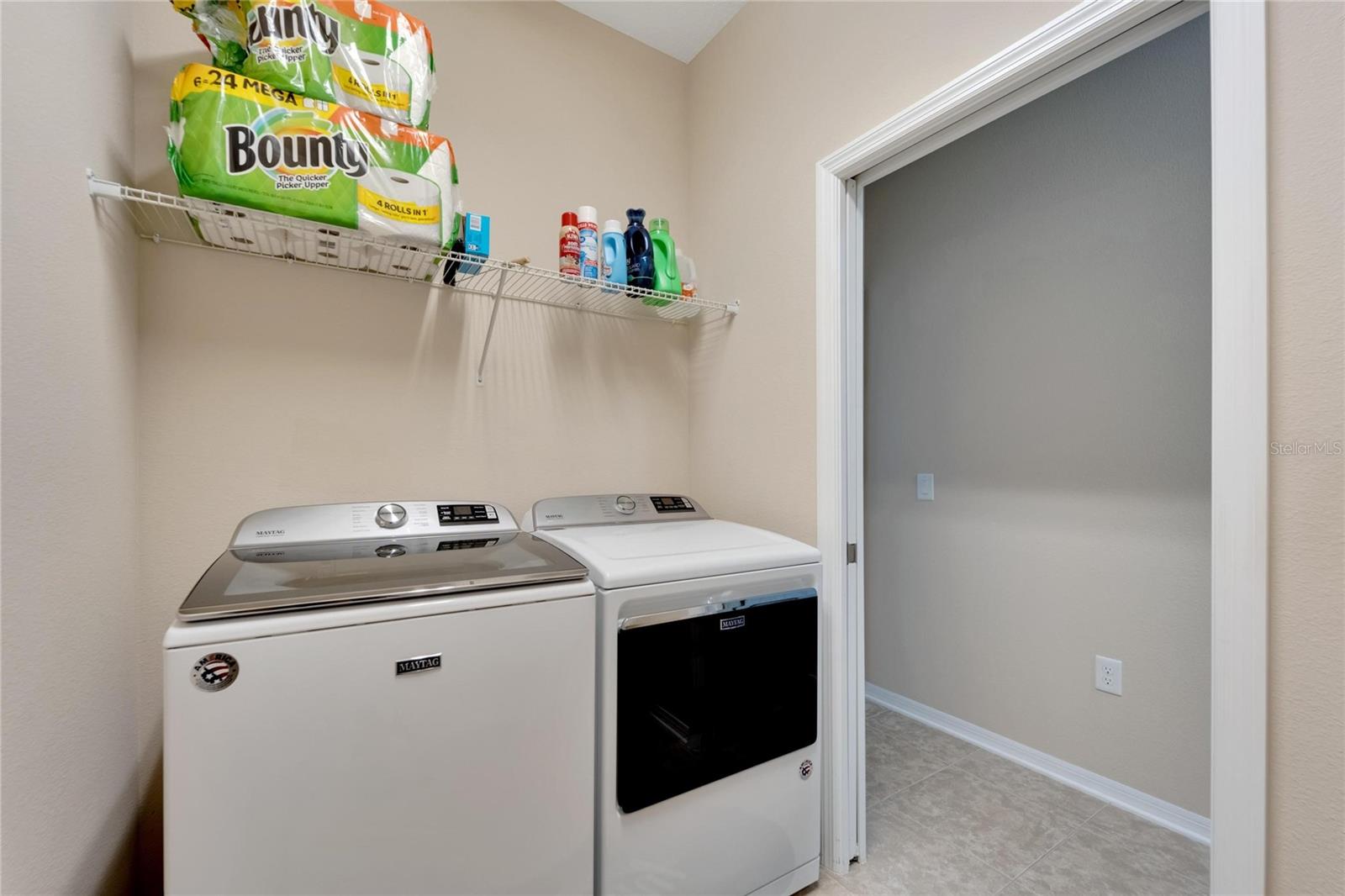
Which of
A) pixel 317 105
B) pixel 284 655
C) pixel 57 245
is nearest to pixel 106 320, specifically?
pixel 57 245

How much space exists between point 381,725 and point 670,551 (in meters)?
0.70

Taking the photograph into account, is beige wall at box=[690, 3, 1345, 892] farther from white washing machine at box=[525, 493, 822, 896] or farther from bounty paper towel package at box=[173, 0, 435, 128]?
bounty paper towel package at box=[173, 0, 435, 128]

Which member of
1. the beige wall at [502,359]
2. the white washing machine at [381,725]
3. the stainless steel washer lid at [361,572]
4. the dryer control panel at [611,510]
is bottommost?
the white washing machine at [381,725]

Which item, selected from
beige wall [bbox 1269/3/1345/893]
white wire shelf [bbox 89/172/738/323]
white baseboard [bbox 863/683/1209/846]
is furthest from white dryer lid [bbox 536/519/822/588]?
white baseboard [bbox 863/683/1209/846]

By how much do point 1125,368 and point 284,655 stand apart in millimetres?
2580

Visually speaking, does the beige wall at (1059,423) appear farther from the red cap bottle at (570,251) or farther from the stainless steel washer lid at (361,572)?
the stainless steel washer lid at (361,572)

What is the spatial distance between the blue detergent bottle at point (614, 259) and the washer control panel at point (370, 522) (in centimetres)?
78

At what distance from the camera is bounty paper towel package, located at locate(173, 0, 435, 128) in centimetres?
123

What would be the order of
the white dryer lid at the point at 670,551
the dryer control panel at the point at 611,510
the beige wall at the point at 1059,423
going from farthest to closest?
the beige wall at the point at 1059,423 < the dryer control panel at the point at 611,510 < the white dryer lid at the point at 670,551

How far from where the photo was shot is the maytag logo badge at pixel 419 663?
1.01m

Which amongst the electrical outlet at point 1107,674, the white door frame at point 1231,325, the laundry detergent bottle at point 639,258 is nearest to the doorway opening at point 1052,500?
the electrical outlet at point 1107,674

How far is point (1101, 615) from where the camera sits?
208 centimetres

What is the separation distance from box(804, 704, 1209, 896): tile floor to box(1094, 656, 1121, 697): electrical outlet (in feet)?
1.30

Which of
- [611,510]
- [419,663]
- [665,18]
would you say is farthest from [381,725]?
[665,18]
